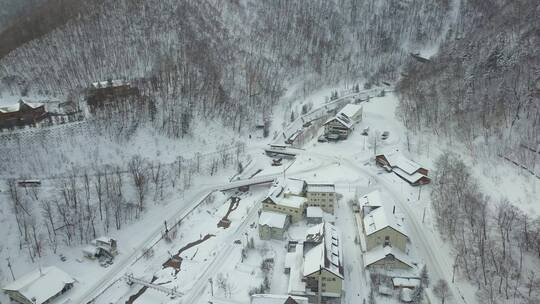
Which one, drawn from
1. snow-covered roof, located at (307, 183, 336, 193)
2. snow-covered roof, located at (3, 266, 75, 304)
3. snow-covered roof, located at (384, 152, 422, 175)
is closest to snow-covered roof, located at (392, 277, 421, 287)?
snow-covered roof, located at (307, 183, 336, 193)

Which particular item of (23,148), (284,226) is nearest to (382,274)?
(284,226)

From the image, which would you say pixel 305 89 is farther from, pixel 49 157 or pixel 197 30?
pixel 49 157

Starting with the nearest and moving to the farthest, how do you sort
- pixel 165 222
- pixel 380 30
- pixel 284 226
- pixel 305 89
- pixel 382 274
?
pixel 382 274 < pixel 284 226 < pixel 165 222 < pixel 305 89 < pixel 380 30

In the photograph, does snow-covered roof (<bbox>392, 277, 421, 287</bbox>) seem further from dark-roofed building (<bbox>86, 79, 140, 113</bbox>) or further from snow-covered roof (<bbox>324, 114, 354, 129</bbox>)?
dark-roofed building (<bbox>86, 79, 140, 113</bbox>)

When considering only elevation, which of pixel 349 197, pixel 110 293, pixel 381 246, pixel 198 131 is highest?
pixel 198 131

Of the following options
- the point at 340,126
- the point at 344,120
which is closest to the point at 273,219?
the point at 340,126

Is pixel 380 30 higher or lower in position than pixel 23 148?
higher

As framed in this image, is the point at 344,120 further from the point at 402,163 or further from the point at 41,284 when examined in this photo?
the point at 41,284

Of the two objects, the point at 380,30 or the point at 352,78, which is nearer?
the point at 352,78

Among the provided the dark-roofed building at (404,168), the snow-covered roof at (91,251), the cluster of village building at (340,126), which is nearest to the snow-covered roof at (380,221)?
the dark-roofed building at (404,168)
